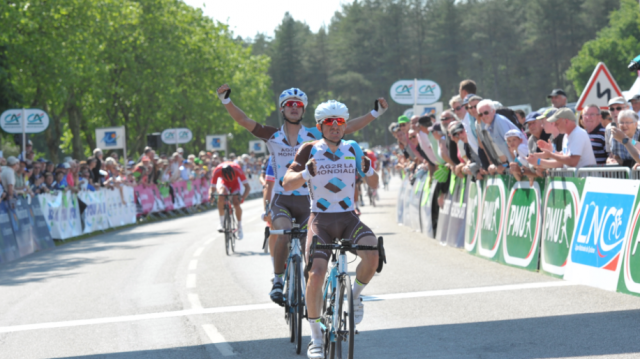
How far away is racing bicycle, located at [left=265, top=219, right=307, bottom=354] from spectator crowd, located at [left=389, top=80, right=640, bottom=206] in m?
4.46

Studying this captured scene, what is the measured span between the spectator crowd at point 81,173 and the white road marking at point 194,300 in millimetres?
7491

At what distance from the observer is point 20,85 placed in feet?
114

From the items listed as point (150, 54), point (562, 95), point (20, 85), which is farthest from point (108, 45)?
point (562, 95)

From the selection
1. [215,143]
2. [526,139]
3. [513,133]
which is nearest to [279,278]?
[513,133]

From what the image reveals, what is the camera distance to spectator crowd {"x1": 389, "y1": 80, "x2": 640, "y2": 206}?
10711 mm

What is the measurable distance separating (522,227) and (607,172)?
2115 mm

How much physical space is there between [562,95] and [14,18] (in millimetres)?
22898

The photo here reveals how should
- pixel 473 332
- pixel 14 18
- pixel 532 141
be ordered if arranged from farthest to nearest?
1. pixel 14 18
2. pixel 532 141
3. pixel 473 332

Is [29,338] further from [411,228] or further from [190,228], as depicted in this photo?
[190,228]

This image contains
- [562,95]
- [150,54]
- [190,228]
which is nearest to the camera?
[562,95]

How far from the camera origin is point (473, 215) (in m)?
14.1

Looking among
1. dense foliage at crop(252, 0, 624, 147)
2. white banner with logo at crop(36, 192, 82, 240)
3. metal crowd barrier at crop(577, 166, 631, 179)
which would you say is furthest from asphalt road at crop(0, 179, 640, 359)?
dense foliage at crop(252, 0, 624, 147)

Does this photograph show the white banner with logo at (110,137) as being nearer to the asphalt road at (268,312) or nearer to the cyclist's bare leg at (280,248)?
the asphalt road at (268,312)

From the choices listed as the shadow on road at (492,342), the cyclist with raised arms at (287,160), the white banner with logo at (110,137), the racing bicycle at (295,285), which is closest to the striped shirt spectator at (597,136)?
the shadow on road at (492,342)
